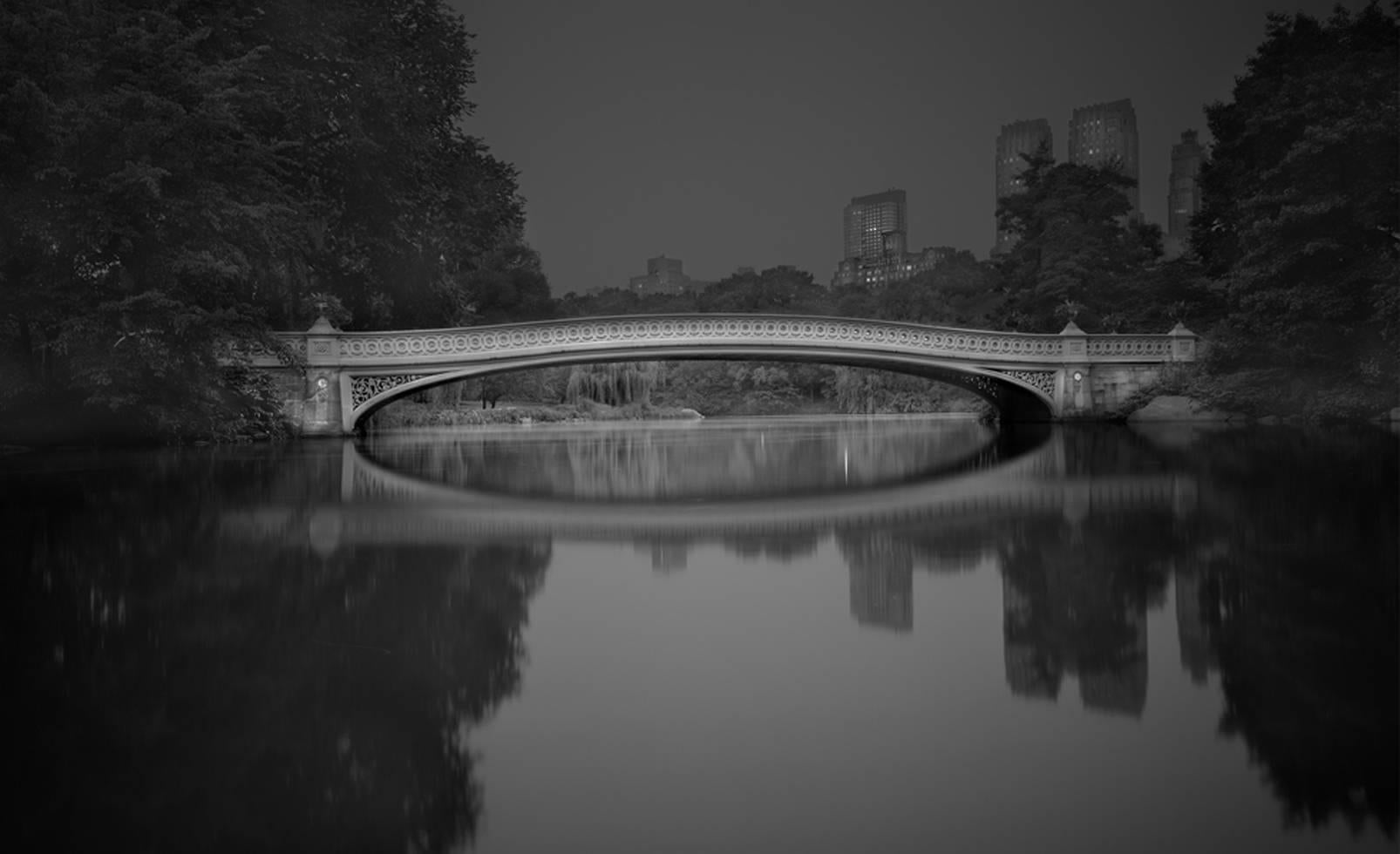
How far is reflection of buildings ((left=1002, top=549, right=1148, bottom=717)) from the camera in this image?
87.9 inches

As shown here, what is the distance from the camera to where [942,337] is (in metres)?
21.0

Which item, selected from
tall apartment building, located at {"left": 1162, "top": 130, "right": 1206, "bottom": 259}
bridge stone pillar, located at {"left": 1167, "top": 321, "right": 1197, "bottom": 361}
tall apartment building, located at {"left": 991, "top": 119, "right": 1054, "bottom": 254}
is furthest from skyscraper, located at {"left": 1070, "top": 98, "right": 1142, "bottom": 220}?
bridge stone pillar, located at {"left": 1167, "top": 321, "right": 1197, "bottom": 361}

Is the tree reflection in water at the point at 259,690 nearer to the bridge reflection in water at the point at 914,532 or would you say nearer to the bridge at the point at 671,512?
the bridge at the point at 671,512

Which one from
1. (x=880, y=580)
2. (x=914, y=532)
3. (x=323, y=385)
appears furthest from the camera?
(x=323, y=385)

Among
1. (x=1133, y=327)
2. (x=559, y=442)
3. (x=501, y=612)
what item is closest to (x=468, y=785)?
(x=501, y=612)

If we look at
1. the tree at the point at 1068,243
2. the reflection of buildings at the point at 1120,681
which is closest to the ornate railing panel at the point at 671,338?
the tree at the point at 1068,243

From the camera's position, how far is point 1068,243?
30047 mm

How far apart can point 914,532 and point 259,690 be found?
3.62 metres

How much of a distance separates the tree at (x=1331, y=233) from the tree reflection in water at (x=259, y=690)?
15.4 m

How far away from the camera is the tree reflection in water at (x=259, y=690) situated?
1612mm

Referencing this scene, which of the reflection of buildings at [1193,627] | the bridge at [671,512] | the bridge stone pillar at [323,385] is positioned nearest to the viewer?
the reflection of buildings at [1193,627]

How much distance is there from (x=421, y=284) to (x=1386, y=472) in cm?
1773

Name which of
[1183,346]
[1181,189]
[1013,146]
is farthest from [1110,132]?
[1183,346]

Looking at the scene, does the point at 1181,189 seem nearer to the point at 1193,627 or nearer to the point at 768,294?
the point at 768,294
